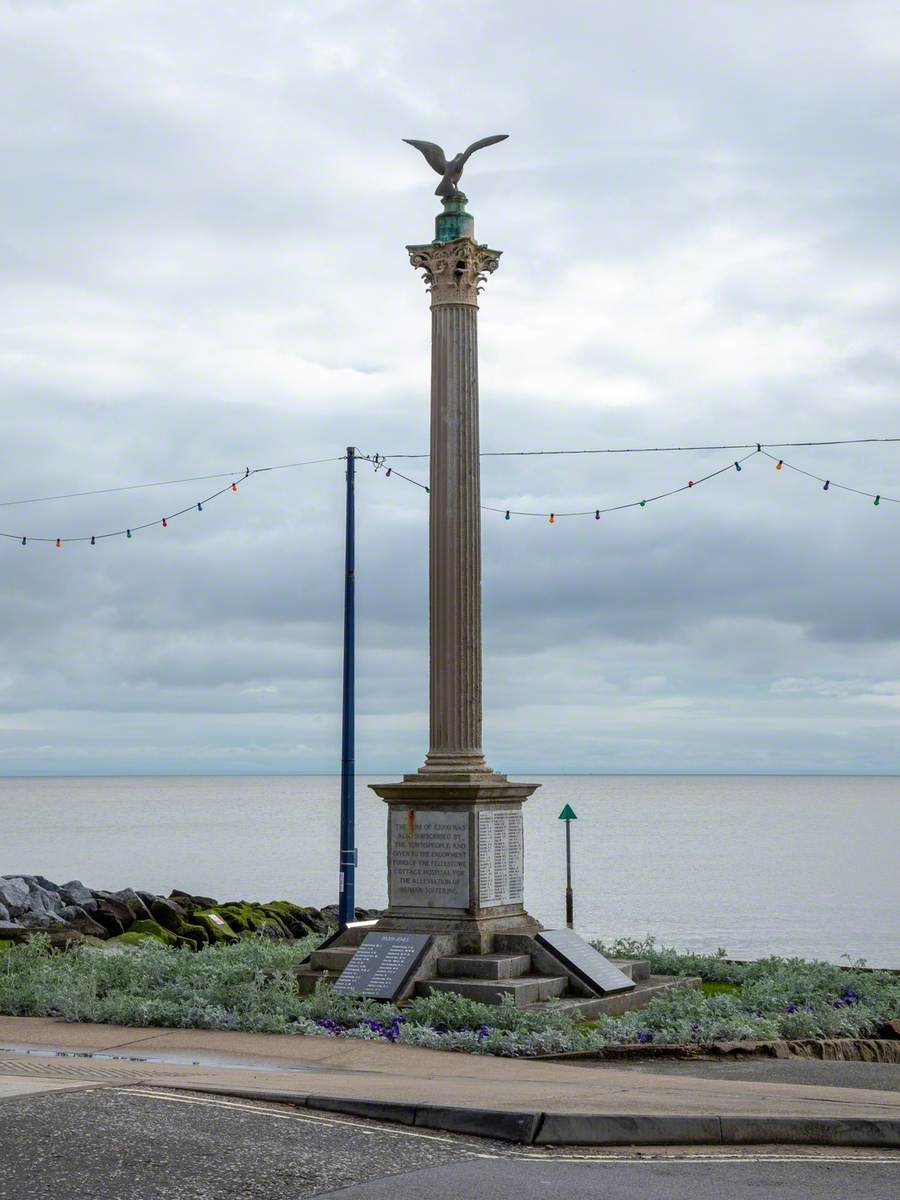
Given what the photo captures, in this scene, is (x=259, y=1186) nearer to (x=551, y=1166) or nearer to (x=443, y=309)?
(x=551, y=1166)

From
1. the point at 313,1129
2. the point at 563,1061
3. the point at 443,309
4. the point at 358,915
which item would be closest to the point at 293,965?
the point at 563,1061

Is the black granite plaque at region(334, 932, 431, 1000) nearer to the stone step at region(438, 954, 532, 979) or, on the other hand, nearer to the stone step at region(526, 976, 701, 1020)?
the stone step at region(438, 954, 532, 979)

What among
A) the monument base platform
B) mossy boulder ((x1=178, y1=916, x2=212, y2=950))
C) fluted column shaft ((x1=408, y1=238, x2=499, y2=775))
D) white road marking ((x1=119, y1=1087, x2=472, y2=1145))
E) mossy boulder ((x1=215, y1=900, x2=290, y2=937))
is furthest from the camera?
mossy boulder ((x1=215, y1=900, x2=290, y2=937))

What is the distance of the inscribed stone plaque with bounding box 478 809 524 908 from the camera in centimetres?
1625

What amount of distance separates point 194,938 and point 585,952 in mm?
11025

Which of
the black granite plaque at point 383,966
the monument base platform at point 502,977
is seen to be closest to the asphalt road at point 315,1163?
the monument base platform at point 502,977

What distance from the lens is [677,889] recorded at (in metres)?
61.1

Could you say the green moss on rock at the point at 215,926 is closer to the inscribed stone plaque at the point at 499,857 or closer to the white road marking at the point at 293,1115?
the inscribed stone plaque at the point at 499,857

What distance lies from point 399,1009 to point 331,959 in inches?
80.8

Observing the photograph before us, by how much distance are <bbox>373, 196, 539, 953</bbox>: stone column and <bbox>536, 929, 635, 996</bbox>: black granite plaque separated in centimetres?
44

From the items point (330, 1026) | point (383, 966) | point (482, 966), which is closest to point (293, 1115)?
point (330, 1026)

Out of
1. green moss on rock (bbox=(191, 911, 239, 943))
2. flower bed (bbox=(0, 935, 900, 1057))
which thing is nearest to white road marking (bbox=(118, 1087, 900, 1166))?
flower bed (bbox=(0, 935, 900, 1057))

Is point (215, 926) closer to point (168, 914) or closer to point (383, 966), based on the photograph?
point (168, 914)

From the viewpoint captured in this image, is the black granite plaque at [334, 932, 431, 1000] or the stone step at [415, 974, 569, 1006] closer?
the stone step at [415, 974, 569, 1006]
